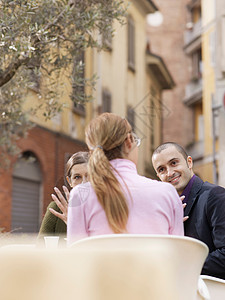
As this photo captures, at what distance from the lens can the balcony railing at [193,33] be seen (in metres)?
37.9

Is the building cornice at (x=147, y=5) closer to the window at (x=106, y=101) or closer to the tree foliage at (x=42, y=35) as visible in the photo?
the window at (x=106, y=101)

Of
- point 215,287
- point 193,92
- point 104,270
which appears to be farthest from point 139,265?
point 193,92

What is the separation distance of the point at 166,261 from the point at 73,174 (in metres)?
2.74

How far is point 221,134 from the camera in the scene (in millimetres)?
18141

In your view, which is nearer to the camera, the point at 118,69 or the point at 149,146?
the point at 118,69

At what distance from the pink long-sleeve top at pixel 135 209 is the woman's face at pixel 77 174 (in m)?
2.06

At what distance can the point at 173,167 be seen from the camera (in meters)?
4.49

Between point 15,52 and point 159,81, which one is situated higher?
point 159,81

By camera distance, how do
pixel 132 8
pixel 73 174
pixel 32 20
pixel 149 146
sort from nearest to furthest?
pixel 73 174, pixel 32 20, pixel 132 8, pixel 149 146

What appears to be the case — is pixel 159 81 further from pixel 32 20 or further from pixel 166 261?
pixel 166 261

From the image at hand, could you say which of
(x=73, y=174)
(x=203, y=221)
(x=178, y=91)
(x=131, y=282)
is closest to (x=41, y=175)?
(x=73, y=174)

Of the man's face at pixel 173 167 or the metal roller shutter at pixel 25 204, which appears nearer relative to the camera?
the man's face at pixel 173 167

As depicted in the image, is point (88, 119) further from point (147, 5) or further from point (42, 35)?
point (42, 35)

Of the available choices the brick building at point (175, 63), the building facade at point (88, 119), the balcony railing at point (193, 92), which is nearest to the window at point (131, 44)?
the building facade at point (88, 119)
